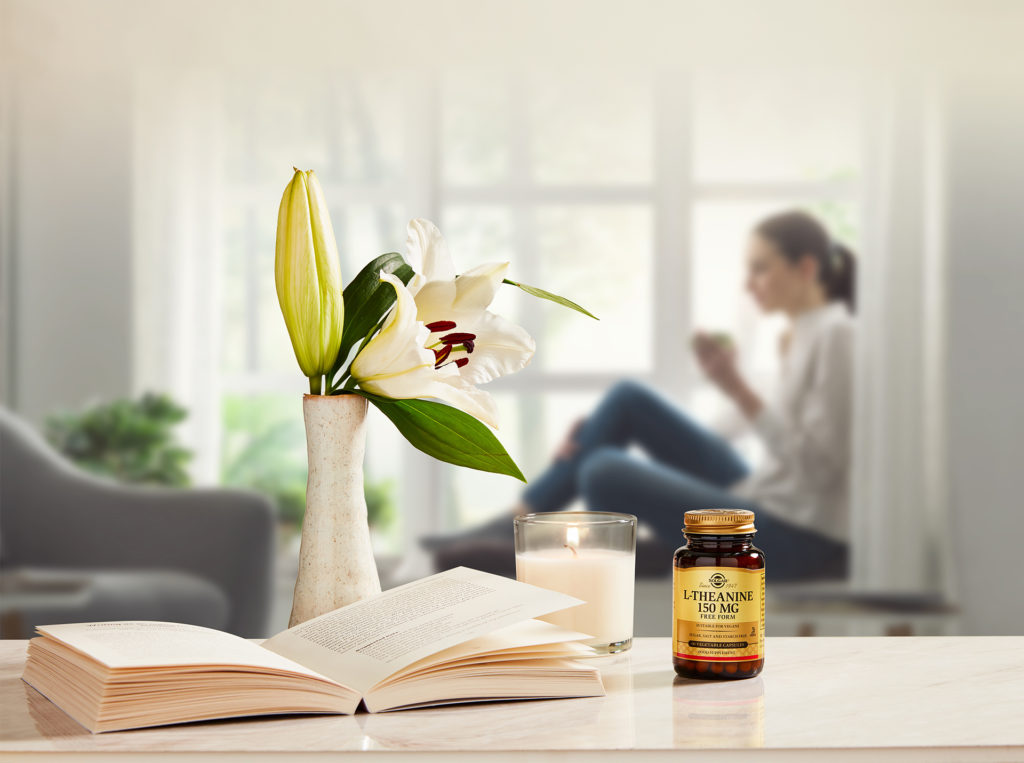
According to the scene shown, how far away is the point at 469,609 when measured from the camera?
1.97ft

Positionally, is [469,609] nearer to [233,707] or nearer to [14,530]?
[233,707]

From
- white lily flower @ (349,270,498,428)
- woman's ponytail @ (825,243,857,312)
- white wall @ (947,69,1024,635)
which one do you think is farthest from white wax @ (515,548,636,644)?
white wall @ (947,69,1024,635)

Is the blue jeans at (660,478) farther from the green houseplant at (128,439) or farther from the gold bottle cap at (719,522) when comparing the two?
the gold bottle cap at (719,522)

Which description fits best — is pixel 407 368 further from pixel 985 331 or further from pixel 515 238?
pixel 985 331

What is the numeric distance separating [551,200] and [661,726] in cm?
155

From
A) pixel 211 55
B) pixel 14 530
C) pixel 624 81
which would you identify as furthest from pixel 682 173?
pixel 14 530

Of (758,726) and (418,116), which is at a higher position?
(418,116)

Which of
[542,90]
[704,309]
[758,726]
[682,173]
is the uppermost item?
[542,90]

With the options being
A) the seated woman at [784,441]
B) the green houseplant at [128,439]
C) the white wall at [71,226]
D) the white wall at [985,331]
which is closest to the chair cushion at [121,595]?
the green houseplant at [128,439]

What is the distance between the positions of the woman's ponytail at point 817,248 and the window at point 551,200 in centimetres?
3

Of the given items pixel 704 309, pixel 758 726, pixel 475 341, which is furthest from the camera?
pixel 704 309

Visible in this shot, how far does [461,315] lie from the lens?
2.25 feet

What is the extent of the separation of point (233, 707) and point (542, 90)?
163 cm

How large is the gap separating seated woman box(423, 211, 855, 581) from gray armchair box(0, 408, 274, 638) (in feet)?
1.78
